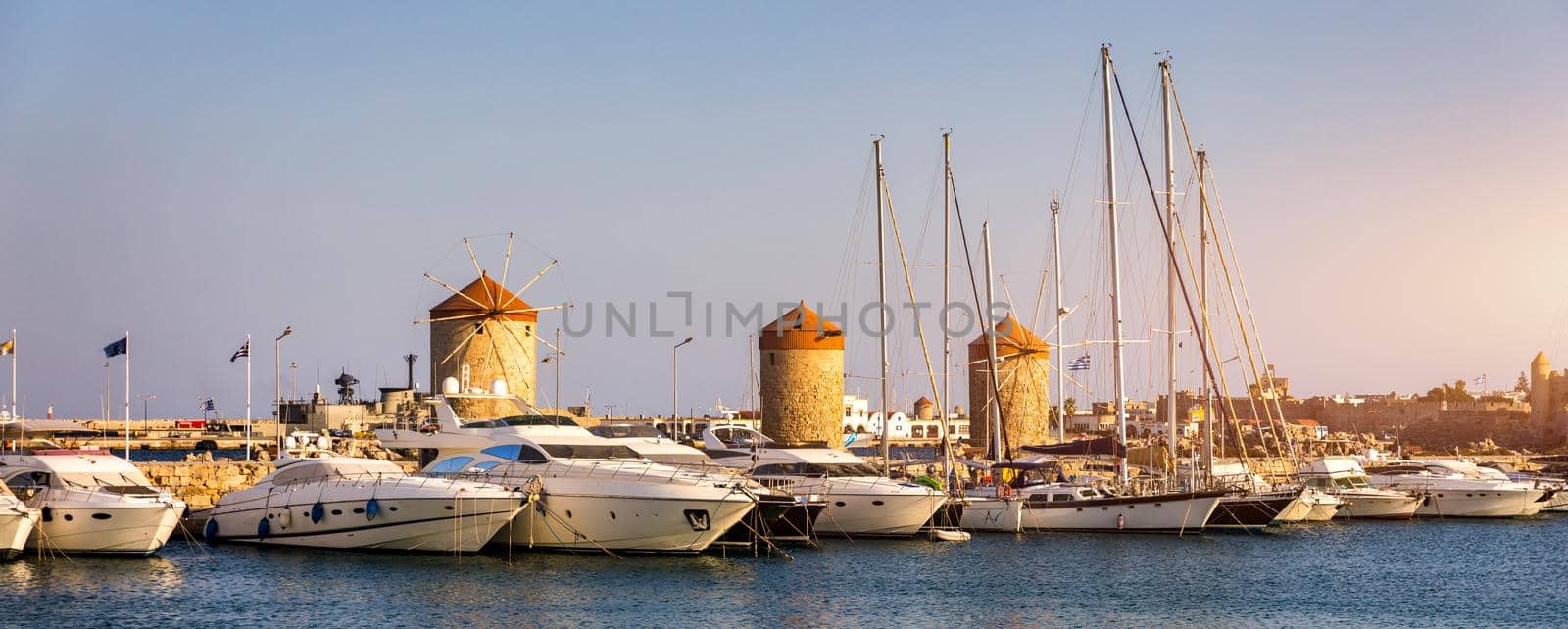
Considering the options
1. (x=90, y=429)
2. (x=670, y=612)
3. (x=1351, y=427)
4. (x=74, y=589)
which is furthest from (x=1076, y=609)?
(x=1351, y=427)

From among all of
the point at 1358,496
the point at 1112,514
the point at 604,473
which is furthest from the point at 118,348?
the point at 1358,496

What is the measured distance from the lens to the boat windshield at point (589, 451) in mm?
31250

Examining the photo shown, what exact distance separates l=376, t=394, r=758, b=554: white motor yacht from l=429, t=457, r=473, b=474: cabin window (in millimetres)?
24

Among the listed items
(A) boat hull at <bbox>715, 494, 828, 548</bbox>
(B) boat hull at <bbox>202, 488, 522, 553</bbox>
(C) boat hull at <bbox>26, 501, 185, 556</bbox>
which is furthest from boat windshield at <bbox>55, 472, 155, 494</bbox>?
(A) boat hull at <bbox>715, 494, 828, 548</bbox>

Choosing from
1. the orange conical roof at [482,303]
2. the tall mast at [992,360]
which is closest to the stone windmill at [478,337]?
the orange conical roof at [482,303]

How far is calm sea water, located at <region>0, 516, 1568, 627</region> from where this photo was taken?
930 inches

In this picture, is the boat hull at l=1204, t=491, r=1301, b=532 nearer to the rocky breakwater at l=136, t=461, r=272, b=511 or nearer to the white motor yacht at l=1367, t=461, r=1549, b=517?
the white motor yacht at l=1367, t=461, r=1549, b=517

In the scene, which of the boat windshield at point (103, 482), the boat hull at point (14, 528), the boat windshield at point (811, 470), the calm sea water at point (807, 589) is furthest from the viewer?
the boat windshield at point (811, 470)

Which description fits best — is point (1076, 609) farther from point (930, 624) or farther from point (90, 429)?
point (90, 429)

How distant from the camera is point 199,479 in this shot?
39062 millimetres

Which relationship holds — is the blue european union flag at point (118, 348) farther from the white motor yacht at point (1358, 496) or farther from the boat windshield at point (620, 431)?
the white motor yacht at point (1358, 496)

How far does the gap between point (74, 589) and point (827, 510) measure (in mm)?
15628

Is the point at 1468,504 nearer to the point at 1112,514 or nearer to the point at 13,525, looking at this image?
the point at 1112,514

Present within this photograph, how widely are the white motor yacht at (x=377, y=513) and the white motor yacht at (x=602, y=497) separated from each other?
719mm
